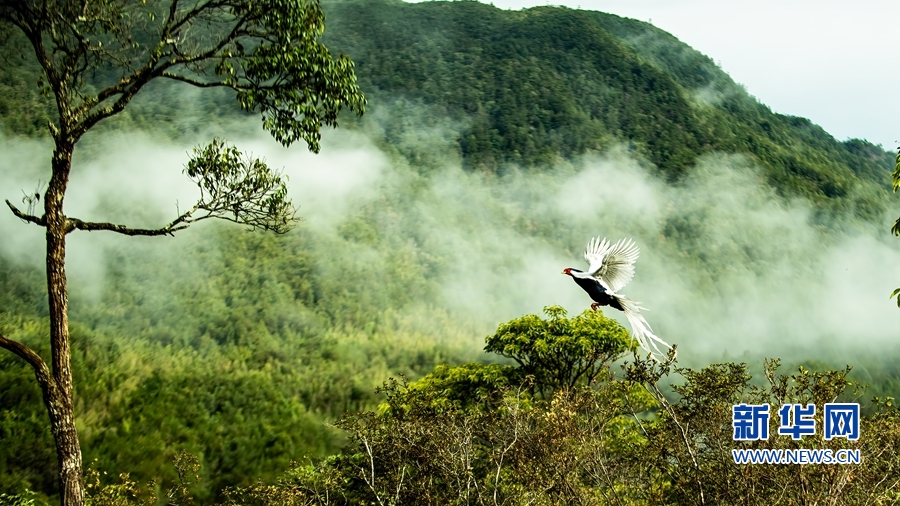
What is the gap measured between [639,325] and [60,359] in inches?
233

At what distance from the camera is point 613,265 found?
8297 mm

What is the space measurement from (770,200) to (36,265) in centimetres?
4292

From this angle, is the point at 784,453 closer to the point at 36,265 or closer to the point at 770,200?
the point at 36,265

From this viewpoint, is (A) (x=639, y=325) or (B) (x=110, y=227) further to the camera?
(B) (x=110, y=227)

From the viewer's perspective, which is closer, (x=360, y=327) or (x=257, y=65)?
(x=257, y=65)

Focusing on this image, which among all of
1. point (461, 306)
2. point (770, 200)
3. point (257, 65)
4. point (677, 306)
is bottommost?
point (257, 65)

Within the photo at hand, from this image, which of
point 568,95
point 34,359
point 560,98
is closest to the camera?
point 34,359

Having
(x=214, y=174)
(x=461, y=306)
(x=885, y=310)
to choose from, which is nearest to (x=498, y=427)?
(x=214, y=174)

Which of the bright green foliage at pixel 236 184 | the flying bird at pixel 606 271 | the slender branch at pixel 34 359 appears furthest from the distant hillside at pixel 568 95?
the slender branch at pixel 34 359

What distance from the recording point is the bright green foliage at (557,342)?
666 inches

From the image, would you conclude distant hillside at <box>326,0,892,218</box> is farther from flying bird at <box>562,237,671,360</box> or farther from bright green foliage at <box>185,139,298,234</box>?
flying bird at <box>562,237,671,360</box>

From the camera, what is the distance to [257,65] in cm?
816

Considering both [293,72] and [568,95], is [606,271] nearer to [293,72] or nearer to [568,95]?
[293,72]

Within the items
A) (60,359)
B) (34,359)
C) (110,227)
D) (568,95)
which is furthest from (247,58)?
(568,95)
